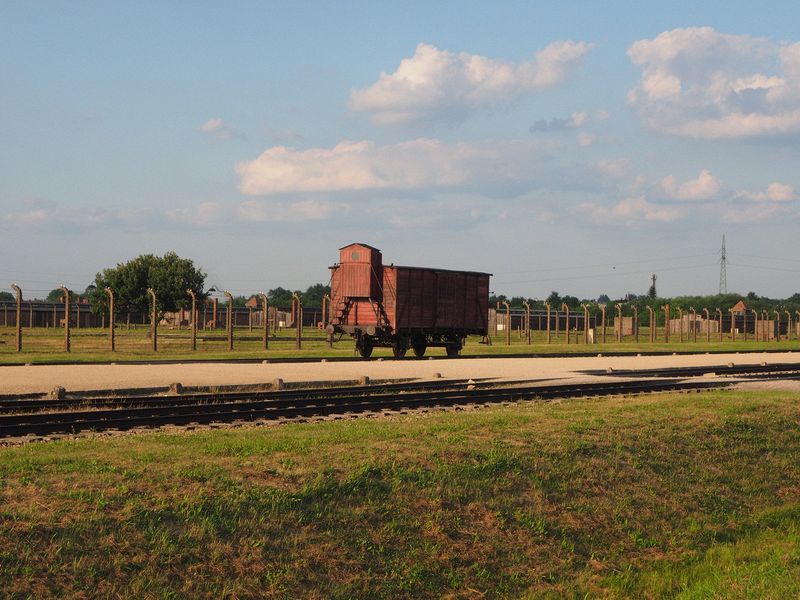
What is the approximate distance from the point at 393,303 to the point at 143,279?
55.8 meters

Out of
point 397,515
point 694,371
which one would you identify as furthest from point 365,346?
point 397,515

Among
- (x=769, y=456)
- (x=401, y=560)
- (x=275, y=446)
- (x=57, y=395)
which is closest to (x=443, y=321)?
(x=57, y=395)

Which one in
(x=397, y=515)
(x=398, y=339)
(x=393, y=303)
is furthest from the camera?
(x=398, y=339)

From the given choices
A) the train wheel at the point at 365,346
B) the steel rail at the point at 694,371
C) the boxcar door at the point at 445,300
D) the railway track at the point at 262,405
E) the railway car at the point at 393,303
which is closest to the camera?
the railway track at the point at 262,405

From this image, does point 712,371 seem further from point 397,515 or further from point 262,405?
point 397,515

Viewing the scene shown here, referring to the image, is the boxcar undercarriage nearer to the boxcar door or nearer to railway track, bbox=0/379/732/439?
the boxcar door

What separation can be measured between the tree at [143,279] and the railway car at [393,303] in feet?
158

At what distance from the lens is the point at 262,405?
18.9 meters

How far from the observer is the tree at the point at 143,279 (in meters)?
85.9

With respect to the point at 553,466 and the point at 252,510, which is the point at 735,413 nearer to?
the point at 553,466

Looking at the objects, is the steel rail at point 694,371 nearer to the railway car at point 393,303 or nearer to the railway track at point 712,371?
the railway track at point 712,371

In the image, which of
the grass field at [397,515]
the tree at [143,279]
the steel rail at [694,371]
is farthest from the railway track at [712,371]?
the tree at [143,279]

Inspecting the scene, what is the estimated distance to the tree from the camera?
85938mm

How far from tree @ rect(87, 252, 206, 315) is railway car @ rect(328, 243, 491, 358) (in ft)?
158
